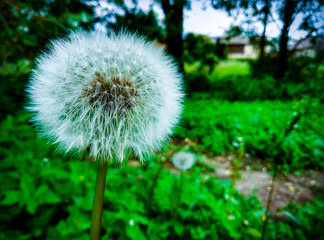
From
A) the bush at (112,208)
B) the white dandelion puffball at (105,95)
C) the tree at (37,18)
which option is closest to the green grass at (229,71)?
the tree at (37,18)

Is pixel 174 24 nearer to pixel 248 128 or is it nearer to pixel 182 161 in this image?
pixel 182 161

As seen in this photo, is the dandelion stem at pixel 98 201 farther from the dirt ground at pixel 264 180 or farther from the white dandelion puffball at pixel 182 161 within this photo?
the dirt ground at pixel 264 180

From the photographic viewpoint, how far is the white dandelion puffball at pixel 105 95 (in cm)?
65

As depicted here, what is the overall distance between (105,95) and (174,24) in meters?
1.49

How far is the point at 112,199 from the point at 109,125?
2.84 ft

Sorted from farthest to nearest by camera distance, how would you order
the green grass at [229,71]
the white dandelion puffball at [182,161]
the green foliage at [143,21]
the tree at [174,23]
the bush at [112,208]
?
the green grass at [229,71], the green foliage at [143,21], the tree at [174,23], the white dandelion puffball at [182,161], the bush at [112,208]

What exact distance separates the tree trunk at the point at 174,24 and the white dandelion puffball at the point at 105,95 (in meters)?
0.52

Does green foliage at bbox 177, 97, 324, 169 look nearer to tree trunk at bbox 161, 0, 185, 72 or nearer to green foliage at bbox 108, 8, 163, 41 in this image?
tree trunk at bbox 161, 0, 185, 72

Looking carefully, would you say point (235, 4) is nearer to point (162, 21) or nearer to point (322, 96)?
point (322, 96)

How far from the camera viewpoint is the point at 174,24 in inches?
74.2

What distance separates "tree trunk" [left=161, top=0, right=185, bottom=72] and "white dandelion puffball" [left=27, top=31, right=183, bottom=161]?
518mm

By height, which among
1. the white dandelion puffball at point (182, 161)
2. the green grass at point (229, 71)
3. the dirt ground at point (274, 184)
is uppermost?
the green grass at point (229, 71)

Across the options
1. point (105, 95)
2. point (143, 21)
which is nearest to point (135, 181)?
point (105, 95)

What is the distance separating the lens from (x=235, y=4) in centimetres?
93
